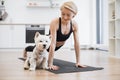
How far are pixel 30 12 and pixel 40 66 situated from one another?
A: 16.5 ft

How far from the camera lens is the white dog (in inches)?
96.4

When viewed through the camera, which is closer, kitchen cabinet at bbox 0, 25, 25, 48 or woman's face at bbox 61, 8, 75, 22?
woman's face at bbox 61, 8, 75, 22

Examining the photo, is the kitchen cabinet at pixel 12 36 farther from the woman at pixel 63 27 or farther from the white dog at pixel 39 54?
the white dog at pixel 39 54

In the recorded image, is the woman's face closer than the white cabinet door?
Yes

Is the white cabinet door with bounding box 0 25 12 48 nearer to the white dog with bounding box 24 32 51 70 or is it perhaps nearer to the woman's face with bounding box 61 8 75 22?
the white dog with bounding box 24 32 51 70

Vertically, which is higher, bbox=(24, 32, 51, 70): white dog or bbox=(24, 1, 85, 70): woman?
bbox=(24, 1, 85, 70): woman

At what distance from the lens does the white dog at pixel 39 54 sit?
2.45 meters

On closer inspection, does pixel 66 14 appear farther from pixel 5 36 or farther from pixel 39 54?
pixel 5 36

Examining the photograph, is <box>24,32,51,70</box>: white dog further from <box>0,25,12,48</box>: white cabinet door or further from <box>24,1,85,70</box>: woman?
<box>0,25,12,48</box>: white cabinet door

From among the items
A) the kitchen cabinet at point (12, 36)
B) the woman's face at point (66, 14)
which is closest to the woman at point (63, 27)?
the woman's face at point (66, 14)

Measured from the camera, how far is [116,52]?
4668 mm

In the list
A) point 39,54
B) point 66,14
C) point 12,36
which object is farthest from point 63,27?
point 12,36

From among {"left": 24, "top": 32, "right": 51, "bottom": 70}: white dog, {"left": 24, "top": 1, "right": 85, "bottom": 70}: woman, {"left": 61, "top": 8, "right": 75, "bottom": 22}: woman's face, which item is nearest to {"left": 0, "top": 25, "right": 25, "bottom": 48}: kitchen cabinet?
{"left": 24, "top": 1, "right": 85, "bottom": 70}: woman

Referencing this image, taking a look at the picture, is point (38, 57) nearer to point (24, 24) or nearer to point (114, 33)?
point (114, 33)
